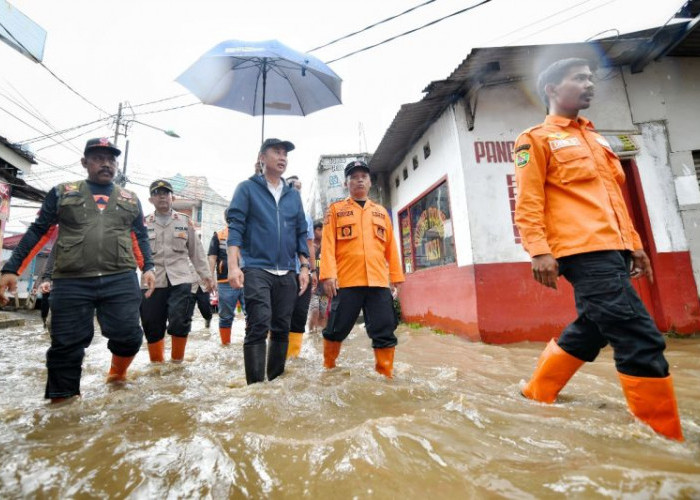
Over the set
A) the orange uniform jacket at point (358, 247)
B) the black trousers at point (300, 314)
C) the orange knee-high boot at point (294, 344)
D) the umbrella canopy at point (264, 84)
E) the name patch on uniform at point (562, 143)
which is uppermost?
the umbrella canopy at point (264, 84)

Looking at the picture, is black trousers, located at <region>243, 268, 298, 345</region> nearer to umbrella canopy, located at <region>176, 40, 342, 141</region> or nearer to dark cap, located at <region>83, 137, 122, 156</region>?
dark cap, located at <region>83, 137, 122, 156</region>

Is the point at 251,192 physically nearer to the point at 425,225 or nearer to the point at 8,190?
the point at 425,225

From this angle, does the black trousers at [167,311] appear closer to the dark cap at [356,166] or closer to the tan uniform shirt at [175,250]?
the tan uniform shirt at [175,250]

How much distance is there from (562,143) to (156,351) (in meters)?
4.00

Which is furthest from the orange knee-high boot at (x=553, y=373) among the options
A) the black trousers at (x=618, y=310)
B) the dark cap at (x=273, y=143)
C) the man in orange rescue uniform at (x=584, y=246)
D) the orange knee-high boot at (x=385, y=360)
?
the dark cap at (x=273, y=143)

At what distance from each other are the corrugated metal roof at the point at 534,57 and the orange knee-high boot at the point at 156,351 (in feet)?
16.0

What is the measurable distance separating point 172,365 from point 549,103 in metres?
3.96

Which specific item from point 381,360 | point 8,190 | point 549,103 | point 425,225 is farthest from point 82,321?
point 8,190

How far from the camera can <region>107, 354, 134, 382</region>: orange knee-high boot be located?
9.21 feet

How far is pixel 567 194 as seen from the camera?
194 centimetres

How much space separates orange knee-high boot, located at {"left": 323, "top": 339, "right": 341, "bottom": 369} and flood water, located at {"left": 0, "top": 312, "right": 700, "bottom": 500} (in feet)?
1.17

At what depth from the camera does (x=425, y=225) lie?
283 inches

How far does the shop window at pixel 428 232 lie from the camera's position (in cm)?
620

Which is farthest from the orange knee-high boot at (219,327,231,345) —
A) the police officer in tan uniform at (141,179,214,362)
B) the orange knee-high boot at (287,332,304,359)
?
the orange knee-high boot at (287,332,304,359)
